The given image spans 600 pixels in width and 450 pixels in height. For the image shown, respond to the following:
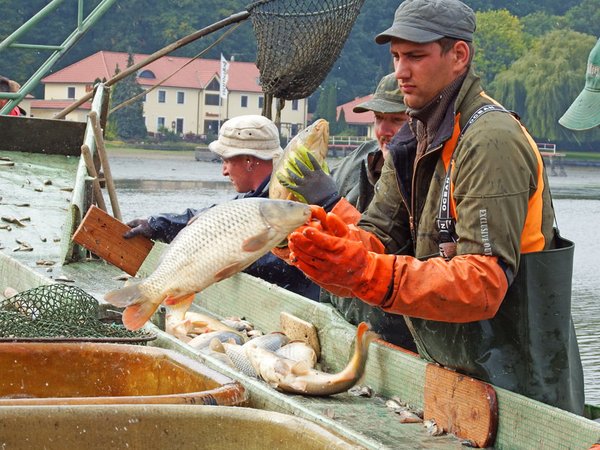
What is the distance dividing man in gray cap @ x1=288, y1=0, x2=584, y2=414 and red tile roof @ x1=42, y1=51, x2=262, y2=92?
68.2 meters

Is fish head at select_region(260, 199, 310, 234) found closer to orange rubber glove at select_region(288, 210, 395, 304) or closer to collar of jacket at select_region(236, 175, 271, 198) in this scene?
orange rubber glove at select_region(288, 210, 395, 304)

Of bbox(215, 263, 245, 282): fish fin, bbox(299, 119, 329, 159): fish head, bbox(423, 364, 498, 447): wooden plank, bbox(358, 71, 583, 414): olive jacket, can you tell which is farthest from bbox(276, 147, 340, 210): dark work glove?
bbox(423, 364, 498, 447): wooden plank

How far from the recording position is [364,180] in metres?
6.29

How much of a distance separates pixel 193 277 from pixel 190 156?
2289 inches

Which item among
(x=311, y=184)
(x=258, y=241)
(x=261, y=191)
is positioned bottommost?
(x=261, y=191)

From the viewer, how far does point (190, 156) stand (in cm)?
6238

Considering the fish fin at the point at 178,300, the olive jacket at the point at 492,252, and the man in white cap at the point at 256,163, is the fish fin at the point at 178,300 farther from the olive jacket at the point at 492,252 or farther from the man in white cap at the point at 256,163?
the man in white cap at the point at 256,163

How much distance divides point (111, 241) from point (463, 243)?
414 centimetres

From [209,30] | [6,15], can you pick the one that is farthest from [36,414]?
[6,15]

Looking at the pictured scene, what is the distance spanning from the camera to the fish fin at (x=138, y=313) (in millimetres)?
4648

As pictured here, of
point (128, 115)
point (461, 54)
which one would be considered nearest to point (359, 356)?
point (461, 54)

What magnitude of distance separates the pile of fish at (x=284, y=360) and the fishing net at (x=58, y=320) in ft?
1.57

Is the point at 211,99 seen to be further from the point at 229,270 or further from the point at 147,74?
the point at 229,270

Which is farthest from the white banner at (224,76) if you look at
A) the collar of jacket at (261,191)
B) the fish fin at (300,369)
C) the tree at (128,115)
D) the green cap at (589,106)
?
the fish fin at (300,369)
